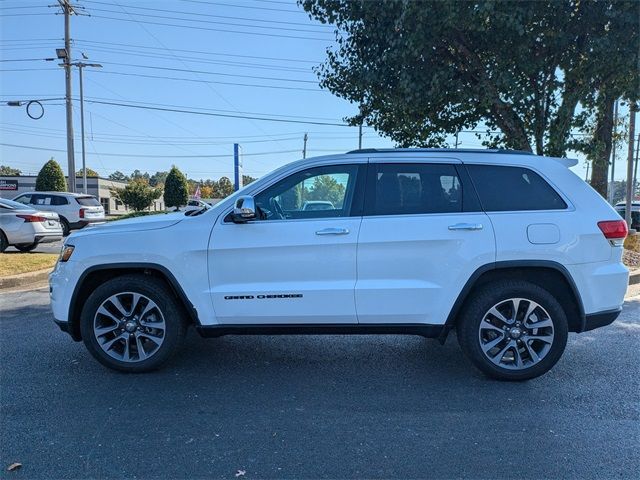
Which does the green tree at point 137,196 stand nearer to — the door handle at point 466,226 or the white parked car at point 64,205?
the white parked car at point 64,205

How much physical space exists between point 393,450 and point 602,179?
10.0 m

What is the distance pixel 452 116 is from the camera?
10320 mm

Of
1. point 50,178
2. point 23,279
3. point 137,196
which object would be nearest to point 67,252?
point 23,279

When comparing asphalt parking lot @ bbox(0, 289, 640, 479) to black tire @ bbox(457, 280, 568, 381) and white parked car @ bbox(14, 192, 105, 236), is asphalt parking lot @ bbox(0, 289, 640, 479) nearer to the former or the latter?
black tire @ bbox(457, 280, 568, 381)

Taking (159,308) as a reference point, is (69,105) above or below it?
above

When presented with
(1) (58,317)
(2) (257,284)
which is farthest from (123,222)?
(2) (257,284)

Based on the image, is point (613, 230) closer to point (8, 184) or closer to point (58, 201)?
point (58, 201)

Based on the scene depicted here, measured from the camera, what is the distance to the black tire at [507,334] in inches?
154

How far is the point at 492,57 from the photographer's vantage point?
855 cm

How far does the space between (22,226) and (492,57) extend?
10.9m

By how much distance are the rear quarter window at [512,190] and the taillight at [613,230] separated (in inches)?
14.2

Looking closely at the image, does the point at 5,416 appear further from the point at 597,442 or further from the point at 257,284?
the point at 597,442

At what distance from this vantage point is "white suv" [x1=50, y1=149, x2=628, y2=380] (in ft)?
12.8

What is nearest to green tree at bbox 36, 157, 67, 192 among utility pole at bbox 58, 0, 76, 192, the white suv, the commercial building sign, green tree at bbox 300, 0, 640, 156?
the commercial building sign
